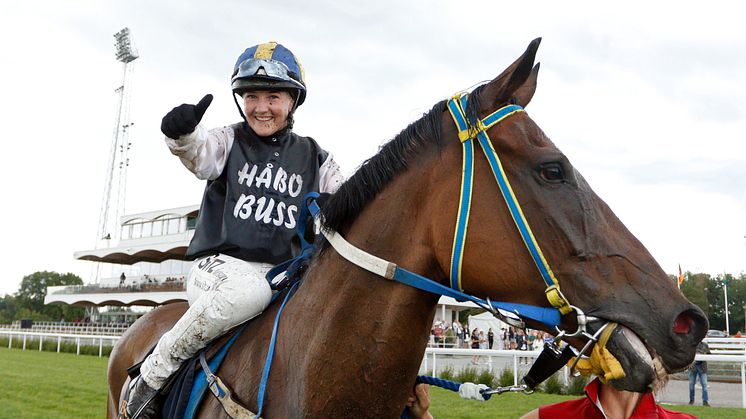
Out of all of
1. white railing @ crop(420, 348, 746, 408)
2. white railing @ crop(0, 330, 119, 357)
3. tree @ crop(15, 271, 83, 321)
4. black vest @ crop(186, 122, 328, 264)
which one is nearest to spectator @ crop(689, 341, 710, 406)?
white railing @ crop(420, 348, 746, 408)

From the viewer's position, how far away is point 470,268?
2.09 metres

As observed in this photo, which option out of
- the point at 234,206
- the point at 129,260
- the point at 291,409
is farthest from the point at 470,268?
the point at 129,260

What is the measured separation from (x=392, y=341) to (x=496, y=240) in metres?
0.54

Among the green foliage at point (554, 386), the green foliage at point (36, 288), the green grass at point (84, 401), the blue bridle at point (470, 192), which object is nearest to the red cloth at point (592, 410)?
the blue bridle at point (470, 192)

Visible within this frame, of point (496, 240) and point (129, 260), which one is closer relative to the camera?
point (496, 240)

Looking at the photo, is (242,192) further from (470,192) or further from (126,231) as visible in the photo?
(126,231)

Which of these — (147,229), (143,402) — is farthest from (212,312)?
(147,229)

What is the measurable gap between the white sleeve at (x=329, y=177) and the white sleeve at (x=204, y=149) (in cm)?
55

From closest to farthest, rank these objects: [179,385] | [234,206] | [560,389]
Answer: [179,385] < [234,206] < [560,389]

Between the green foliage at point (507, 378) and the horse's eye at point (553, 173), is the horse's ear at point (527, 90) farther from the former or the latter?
the green foliage at point (507, 378)

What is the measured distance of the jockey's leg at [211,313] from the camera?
263cm

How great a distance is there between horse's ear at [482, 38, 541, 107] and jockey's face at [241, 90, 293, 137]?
1.34 m

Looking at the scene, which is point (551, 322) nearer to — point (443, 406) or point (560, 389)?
point (443, 406)

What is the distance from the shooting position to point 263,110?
3.20 meters
